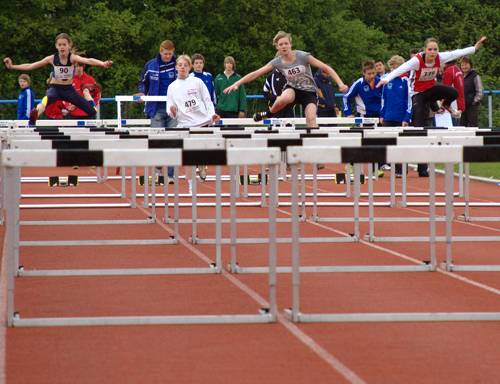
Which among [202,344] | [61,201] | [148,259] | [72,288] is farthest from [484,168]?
[202,344]

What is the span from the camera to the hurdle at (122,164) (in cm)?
731

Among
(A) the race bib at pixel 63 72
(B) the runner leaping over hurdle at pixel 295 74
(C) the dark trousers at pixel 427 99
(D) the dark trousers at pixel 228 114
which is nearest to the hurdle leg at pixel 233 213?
(B) the runner leaping over hurdle at pixel 295 74

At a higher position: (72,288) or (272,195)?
(272,195)

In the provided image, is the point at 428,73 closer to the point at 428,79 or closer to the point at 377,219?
the point at 428,79

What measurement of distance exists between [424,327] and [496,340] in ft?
1.58

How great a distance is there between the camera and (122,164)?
7.30 metres

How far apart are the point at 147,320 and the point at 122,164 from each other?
0.83 m

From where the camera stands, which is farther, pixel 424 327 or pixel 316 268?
pixel 316 268

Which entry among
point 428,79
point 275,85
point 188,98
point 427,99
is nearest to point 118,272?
point 275,85

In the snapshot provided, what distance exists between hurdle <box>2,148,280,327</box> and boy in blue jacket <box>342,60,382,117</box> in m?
17.0

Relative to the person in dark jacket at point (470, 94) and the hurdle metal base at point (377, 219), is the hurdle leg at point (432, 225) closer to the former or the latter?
the hurdle metal base at point (377, 219)

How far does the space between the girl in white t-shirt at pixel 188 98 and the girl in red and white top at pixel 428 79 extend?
9.20ft

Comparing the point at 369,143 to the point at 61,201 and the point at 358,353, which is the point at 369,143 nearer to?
the point at 358,353

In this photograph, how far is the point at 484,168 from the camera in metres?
26.9
